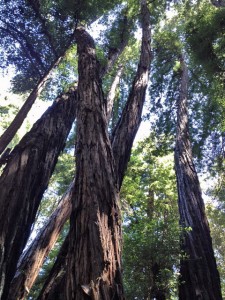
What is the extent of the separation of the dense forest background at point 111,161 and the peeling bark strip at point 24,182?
0.07 ft

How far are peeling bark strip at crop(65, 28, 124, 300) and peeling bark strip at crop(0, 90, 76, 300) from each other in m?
2.43

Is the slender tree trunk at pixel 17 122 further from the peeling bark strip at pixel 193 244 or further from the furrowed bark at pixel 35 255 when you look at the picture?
the peeling bark strip at pixel 193 244

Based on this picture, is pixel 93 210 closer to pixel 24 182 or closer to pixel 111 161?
pixel 111 161

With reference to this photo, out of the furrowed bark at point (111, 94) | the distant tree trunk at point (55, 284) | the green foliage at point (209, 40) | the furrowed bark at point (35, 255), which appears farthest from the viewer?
the furrowed bark at point (111, 94)

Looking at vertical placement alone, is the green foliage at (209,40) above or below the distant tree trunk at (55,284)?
above

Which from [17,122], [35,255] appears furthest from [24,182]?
[17,122]

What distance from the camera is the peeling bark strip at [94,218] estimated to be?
2238mm

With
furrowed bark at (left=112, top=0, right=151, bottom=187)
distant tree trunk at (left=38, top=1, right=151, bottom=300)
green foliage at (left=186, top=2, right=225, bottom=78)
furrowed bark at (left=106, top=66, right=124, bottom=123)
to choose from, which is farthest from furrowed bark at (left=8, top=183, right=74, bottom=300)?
green foliage at (left=186, top=2, right=225, bottom=78)

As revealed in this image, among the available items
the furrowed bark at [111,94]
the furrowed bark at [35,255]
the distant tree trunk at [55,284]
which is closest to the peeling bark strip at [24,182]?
the furrowed bark at [35,255]

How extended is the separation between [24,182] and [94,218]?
341cm

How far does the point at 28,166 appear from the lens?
19.3 feet

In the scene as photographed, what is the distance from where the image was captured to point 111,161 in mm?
3252

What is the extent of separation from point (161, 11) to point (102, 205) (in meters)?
11.9

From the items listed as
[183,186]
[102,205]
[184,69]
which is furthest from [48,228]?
[184,69]
